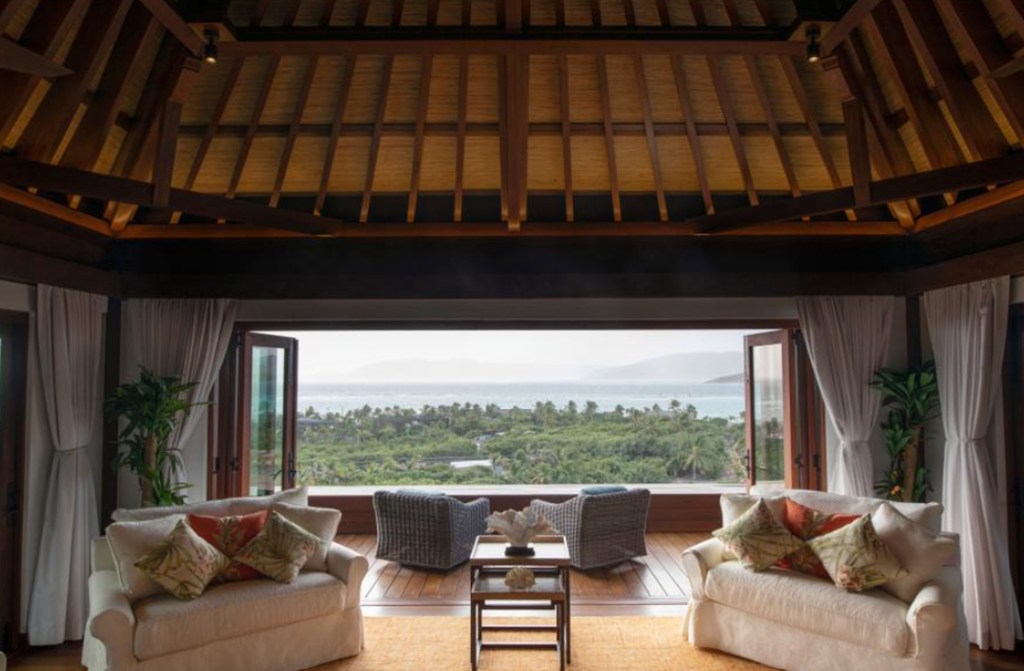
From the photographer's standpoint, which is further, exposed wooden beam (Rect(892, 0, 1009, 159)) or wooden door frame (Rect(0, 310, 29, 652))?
wooden door frame (Rect(0, 310, 29, 652))

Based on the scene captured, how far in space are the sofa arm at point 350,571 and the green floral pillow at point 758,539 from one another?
225 centimetres

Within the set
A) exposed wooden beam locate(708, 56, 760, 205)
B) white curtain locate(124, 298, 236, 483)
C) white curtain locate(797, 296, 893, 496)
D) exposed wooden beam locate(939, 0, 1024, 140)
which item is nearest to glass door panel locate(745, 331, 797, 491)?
white curtain locate(797, 296, 893, 496)

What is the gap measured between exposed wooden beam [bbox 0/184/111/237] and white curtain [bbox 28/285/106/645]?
51cm

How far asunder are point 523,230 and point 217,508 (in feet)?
9.84

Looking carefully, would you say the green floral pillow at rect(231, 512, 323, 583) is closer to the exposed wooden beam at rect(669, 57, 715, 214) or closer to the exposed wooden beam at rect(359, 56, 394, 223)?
the exposed wooden beam at rect(359, 56, 394, 223)

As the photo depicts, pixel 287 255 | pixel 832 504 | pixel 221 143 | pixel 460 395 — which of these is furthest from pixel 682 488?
pixel 221 143

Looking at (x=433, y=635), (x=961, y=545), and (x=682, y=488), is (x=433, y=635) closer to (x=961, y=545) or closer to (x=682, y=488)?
(x=961, y=545)

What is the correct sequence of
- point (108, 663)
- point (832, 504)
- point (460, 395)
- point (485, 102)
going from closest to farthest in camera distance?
1. point (108, 663)
2. point (832, 504)
3. point (485, 102)
4. point (460, 395)

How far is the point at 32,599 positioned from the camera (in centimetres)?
460

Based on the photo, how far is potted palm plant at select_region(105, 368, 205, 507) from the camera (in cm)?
518

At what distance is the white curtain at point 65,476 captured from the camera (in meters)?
4.63

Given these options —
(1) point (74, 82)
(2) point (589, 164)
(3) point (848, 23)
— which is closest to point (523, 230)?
(2) point (589, 164)

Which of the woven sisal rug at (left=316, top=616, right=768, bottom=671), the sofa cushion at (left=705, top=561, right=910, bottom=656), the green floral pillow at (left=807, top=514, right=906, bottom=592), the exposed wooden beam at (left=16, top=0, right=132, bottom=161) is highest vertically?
the exposed wooden beam at (left=16, top=0, right=132, bottom=161)

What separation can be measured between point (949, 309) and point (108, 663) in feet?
18.7
